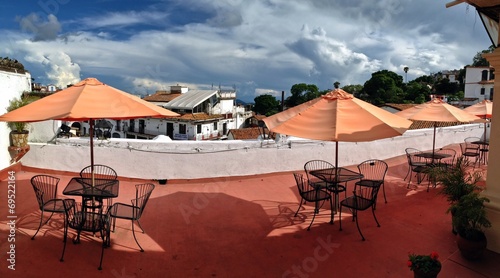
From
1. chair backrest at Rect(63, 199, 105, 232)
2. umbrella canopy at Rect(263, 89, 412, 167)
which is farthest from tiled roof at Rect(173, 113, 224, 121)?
umbrella canopy at Rect(263, 89, 412, 167)

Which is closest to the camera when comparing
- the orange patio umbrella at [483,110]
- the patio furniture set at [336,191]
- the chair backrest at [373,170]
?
the patio furniture set at [336,191]

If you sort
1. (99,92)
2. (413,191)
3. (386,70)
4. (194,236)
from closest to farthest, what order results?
(99,92), (194,236), (413,191), (386,70)

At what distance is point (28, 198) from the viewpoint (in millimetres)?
6289

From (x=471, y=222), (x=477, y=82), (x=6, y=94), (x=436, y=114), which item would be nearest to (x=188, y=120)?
(x=6, y=94)

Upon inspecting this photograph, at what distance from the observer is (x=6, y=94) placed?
7.18 meters

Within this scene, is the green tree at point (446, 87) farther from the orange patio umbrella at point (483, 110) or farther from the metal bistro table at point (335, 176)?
the metal bistro table at point (335, 176)

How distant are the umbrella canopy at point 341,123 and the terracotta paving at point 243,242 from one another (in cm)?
162

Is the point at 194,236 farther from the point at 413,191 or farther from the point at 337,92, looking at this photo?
the point at 413,191

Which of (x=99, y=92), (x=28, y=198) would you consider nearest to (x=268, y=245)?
(x=99, y=92)

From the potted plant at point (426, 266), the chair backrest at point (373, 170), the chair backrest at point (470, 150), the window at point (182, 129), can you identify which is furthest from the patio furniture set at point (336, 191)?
the window at point (182, 129)

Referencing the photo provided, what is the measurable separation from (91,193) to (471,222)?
520 centimetres

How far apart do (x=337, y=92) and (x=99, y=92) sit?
3569mm

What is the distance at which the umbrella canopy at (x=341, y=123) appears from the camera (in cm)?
429

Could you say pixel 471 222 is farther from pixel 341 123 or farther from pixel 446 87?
pixel 446 87
